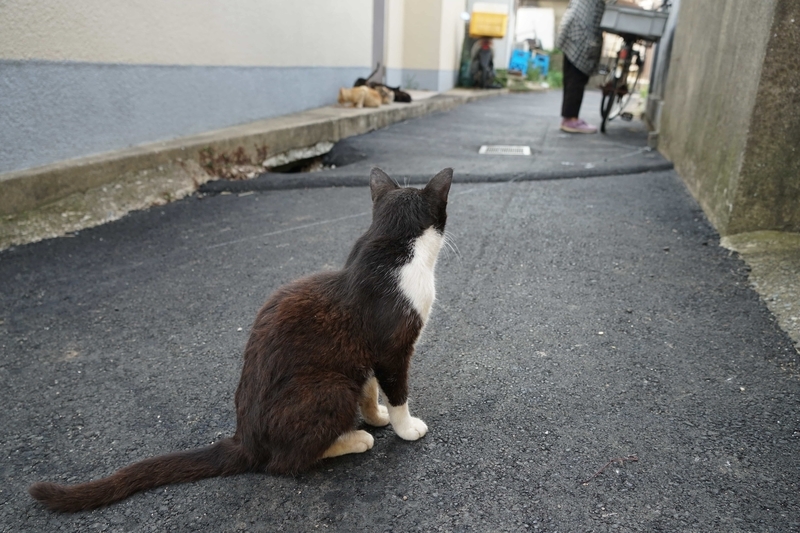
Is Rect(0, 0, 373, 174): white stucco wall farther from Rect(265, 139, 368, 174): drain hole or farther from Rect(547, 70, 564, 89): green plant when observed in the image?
Rect(547, 70, 564, 89): green plant

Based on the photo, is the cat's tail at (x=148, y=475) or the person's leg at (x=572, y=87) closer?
the cat's tail at (x=148, y=475)

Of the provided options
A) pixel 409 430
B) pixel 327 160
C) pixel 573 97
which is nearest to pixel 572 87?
pixel 573 97

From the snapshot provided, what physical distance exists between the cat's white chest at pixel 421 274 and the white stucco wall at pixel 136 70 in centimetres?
344

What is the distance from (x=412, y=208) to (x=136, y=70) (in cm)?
403

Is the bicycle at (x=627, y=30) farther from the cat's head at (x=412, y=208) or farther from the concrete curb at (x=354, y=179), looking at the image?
the cat's head at (x=412, y=208)

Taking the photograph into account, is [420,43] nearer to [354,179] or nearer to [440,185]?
[354,179]

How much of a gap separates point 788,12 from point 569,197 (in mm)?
2017

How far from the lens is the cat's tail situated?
163cm

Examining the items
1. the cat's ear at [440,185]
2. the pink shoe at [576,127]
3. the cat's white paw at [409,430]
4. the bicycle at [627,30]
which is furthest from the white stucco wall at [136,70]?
the bicycle at [627,30]

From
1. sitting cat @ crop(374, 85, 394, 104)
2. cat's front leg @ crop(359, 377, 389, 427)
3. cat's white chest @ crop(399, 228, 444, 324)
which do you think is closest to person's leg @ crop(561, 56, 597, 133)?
sitting cat @ crop(374, 85, 394, 104)

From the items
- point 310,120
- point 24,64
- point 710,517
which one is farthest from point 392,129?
point 710,517

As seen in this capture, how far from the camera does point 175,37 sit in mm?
5316

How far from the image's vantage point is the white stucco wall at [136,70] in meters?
3.92

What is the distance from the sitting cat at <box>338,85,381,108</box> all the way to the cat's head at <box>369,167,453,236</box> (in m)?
7.12
